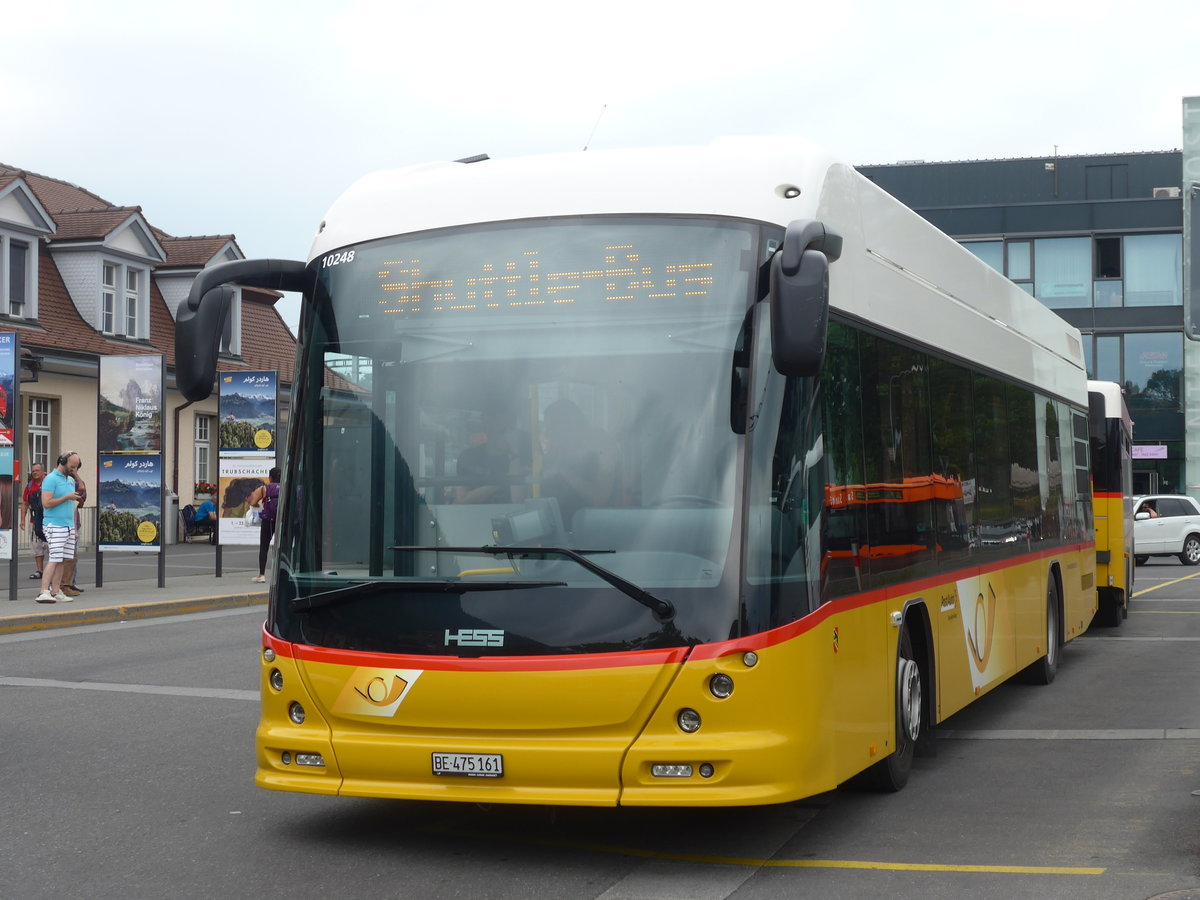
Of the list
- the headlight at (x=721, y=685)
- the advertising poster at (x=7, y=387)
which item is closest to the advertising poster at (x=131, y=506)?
the advertising poster at (x=7, y=387)

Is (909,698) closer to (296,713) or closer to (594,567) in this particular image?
(594,567)

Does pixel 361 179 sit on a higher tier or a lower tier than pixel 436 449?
higher

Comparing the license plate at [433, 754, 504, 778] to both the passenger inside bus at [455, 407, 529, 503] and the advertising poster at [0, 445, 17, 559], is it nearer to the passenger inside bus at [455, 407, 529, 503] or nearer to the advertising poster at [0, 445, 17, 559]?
the passenger inside bus at [455, 407, 529, 503]

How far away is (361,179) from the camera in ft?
23.8

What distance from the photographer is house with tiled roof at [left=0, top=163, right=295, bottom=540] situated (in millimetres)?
31766

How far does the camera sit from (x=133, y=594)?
21.3 meters

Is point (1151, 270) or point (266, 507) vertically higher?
point (1151, 270)

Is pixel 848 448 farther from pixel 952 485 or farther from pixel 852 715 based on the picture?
pixel 952 485

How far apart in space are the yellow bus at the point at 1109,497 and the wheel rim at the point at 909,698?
9.86 m

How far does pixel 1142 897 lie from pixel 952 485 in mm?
3468

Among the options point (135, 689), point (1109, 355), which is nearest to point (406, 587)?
point (135, 689)

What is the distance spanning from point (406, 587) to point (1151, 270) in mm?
47293

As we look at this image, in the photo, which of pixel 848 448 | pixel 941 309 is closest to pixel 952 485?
pixel 941 309

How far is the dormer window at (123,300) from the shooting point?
115 ft
